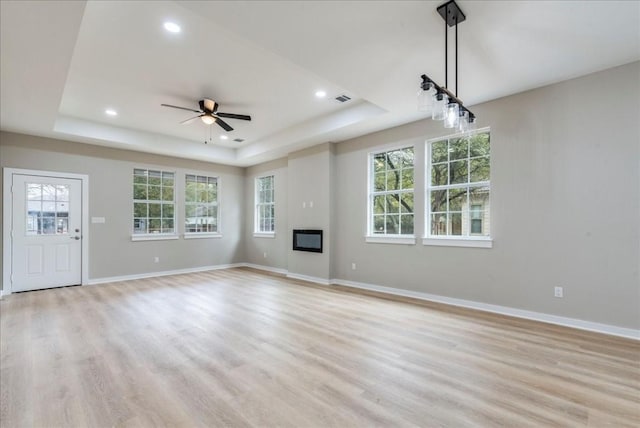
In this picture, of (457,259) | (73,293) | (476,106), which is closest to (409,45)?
(476,106)

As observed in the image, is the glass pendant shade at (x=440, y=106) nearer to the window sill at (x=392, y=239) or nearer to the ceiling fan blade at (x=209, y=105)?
the window sill at (x=392, y=239)

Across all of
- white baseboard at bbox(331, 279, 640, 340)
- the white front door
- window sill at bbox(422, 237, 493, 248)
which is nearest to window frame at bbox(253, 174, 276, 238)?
white baseboard at bbox(331, 279, 640, 340)

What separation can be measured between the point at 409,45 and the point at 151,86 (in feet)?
10.8

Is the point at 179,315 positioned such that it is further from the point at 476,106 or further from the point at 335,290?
the point at 476,106

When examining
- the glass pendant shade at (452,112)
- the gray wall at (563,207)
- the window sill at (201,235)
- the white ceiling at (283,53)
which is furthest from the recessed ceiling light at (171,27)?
the window sill at (201,235)

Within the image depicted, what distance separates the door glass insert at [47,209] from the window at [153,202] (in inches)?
45.9

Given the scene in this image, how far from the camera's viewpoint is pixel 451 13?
2395 millimetres

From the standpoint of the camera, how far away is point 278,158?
7.46 metres

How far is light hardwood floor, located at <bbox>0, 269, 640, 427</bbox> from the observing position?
Result: 1898 millimetres

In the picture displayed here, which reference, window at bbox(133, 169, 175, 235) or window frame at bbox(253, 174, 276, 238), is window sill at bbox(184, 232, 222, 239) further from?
window frame at bbox(253, 174, 276, 238)

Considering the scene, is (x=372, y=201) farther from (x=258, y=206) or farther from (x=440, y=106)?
(x=258, y=206)

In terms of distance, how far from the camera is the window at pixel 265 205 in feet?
25.6

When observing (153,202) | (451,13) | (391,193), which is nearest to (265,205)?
(153,202)

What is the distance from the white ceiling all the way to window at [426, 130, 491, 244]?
617mm
